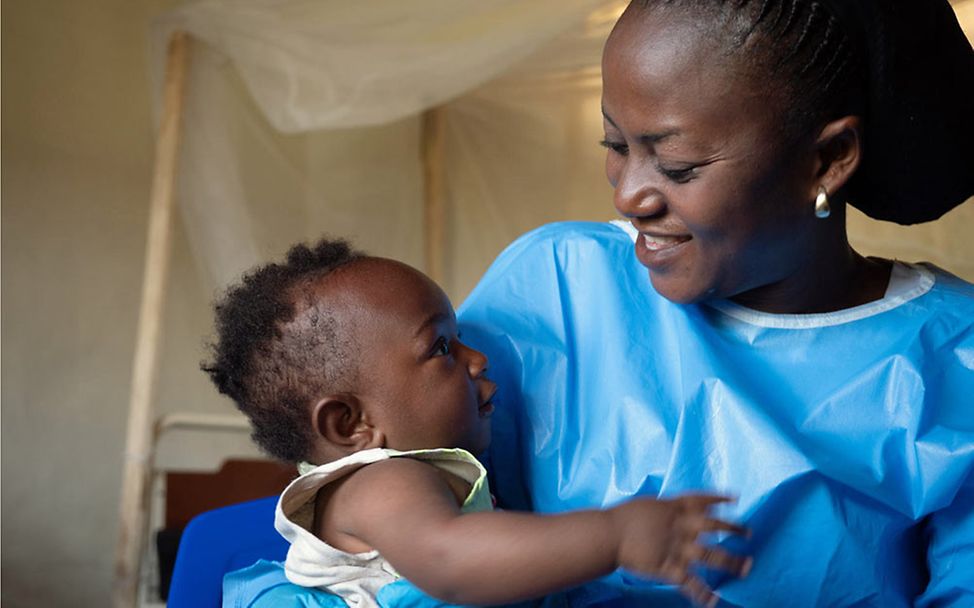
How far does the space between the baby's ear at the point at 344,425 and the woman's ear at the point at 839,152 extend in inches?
20.7

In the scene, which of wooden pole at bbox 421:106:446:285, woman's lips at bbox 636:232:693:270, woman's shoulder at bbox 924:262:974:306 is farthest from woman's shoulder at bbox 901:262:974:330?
wooden pole at bbox 421:106:446:285

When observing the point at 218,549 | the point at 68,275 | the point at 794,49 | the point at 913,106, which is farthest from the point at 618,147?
the point at 68,275

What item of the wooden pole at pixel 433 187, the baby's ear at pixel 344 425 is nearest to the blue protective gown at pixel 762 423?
the baby's ear at pixel 344 425

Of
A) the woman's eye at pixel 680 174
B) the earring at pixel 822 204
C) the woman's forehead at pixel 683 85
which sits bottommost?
the earring at pixel 822 204

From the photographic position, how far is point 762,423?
1.22 metres

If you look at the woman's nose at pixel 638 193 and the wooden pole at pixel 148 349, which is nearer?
the woman's nose at pixel 638 193

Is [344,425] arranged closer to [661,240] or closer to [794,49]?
[661,240]

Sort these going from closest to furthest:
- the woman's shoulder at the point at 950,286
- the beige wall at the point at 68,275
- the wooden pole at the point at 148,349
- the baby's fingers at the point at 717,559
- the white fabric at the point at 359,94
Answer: the baby's fingers at the point at 717,559 → the woman's shoulder at the point at 950,286 → the wooden pole at the point at 148,349 → the white fabric at the point at 359,94 → the beige wall at the point at 68,275

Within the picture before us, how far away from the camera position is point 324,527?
1.14m

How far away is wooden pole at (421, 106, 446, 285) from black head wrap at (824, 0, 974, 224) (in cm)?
289

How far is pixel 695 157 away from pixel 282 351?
0.47 meters

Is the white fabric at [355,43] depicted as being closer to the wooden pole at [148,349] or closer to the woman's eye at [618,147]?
the wooden pole at [148,349]

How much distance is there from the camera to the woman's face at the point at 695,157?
3.65ft

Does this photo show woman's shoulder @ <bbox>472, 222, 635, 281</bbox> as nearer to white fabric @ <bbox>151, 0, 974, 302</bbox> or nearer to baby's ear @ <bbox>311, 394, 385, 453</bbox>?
baby's ear @ <bbox>311, 394, 385, 453</bbox>
